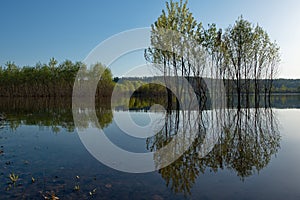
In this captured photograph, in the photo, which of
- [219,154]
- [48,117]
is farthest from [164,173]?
[48,117]

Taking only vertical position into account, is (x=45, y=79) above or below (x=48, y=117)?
above

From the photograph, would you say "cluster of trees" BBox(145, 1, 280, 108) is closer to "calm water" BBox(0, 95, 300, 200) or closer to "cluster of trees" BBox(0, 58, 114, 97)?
"calm water" BBox(0, 95, 300, 200)

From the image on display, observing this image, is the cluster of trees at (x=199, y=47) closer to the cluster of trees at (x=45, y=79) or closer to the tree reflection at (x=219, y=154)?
the tree reflection at (x=219, y=154)

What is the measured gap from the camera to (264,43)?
3425cm

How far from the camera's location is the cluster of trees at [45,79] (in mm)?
69250

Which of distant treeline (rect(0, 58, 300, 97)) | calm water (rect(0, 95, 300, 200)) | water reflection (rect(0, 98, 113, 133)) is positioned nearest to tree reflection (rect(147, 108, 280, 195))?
calm water (rect(0, 95, 300, 200))

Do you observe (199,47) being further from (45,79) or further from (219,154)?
(45,79)

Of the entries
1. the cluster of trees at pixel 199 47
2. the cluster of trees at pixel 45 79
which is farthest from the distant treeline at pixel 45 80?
the cluster of trees at pixel 199 47

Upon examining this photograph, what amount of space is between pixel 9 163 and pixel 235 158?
7.49 meters

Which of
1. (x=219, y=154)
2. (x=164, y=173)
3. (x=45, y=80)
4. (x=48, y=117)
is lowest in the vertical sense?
(x=164, y=173)

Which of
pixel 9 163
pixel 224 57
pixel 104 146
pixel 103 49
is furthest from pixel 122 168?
pixel 224 57

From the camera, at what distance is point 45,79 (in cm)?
6919

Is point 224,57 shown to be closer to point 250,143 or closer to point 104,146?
point 250,143

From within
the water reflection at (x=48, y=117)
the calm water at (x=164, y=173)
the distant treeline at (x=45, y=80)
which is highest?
the distant treeline at (x=45, y=80)
